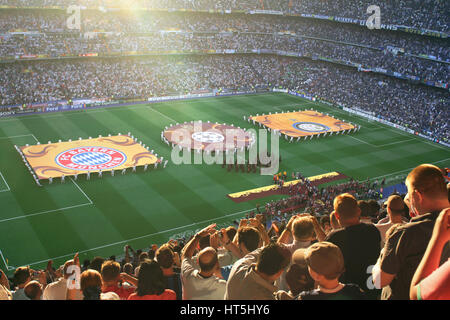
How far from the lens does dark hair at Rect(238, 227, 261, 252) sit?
332 inches

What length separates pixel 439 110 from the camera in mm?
62906

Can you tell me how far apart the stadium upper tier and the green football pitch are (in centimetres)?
2212

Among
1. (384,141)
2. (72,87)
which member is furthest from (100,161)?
(384,141)

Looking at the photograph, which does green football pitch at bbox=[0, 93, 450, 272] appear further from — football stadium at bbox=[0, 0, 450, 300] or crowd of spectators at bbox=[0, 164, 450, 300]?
crowd of spectators at bbox=[0, 164, 450, 300]

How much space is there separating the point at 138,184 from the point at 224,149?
1191 cm

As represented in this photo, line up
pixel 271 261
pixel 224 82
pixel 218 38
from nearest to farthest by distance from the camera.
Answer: pixel 271 261
pixel 224 82
pixel 218 38

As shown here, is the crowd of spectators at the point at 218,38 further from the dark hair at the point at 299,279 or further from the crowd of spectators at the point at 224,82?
the dark hair at the point at 299,279

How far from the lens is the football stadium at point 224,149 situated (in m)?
7.09

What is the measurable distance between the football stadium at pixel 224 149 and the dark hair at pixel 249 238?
0.09 feet

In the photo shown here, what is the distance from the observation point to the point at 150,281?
6.78m

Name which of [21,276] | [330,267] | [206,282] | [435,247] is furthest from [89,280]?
[435,247]

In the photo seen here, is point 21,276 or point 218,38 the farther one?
point 218,38

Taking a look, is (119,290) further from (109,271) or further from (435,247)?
(435,247)

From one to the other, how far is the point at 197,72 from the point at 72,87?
2257cm
